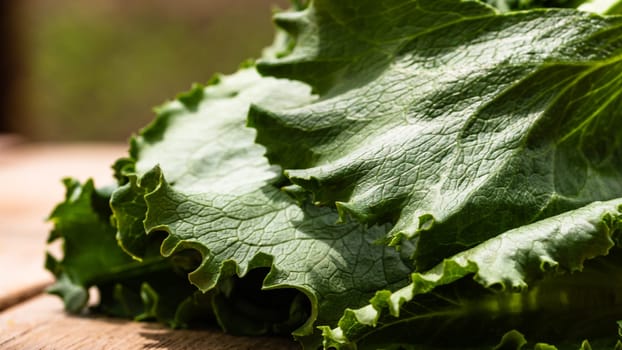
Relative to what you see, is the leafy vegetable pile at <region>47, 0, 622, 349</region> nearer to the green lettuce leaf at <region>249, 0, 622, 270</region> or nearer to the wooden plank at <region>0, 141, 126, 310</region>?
the green lettuce leaf at <region>249, 0, 622, 270</region>

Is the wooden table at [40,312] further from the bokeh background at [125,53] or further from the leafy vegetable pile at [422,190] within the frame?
the bokeh background at [125,53]

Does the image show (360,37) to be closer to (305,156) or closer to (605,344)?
(305,156)

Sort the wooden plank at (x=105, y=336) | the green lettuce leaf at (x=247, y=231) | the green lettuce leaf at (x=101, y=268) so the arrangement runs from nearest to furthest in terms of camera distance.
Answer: the green lettuce leaf at (x=247, y=231) < the wooden plank at (x=105, y=336) < the green lettuce leaf at (x=101, y=268)

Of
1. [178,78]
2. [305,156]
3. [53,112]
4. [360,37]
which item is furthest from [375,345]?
[53,112]

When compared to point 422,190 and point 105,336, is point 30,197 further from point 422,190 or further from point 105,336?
point 422,190

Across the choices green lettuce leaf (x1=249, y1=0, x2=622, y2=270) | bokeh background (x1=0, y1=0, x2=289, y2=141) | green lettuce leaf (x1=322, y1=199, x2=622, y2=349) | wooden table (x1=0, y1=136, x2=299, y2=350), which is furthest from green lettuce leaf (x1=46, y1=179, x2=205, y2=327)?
bokeh background (x1=0, y1=0, x2=289, y2=141)

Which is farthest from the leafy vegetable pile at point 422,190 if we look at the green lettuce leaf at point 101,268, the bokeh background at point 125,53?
the bokeh background at point 125,53
